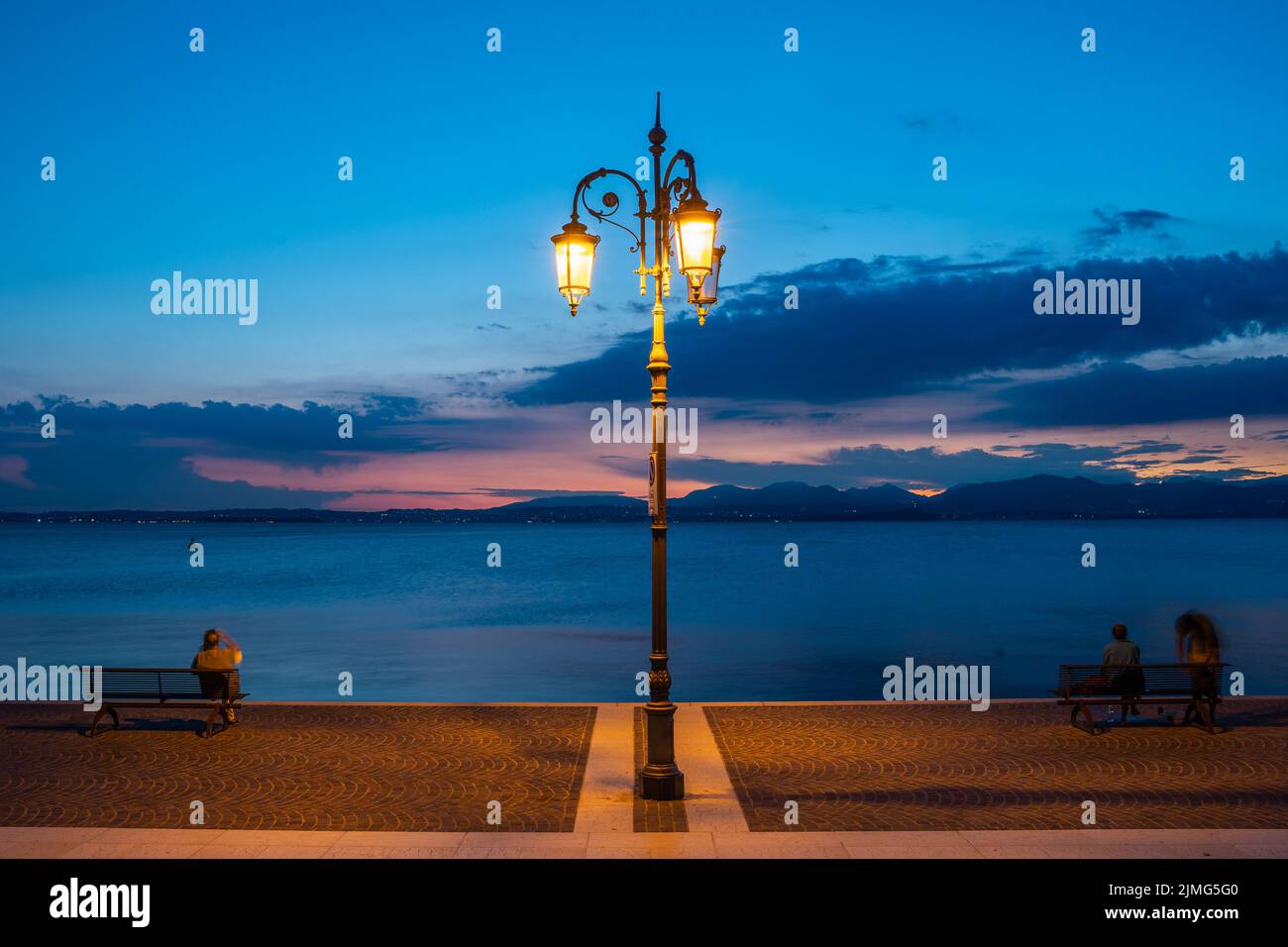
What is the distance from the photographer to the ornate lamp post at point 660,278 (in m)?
10.3

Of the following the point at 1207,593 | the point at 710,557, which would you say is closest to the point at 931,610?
the point at 1207,593

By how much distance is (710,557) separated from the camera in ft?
350

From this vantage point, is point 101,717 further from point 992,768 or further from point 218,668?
point 992,768

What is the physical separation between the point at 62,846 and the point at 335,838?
2.32 meters

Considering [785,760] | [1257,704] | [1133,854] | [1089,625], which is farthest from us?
[1089,625]

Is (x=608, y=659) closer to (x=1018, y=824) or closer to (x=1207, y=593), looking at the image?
(x=1018, y=824)

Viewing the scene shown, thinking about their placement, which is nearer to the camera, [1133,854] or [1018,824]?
[1133,854]

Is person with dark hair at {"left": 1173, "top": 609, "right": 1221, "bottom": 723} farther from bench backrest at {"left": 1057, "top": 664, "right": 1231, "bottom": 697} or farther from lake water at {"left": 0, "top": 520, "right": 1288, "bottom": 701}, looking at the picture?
lake water at {"left": 0, "top": 520, "right": 1288, "bottom": 701}

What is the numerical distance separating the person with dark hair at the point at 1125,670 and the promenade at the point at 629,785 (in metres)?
0.54

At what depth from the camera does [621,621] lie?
4741cm

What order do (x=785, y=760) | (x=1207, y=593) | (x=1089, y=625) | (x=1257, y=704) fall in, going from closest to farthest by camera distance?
(x=785, y=760) < (x=1257, y=704) < (x=1089, y=625) < (x=1207, y=593)

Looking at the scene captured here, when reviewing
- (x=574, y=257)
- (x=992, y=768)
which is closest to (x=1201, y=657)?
(x=992, y=768)

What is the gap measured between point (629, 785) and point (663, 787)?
2.31ft

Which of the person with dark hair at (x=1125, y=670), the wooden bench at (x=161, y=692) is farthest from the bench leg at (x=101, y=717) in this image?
the person with dark hair at (x=1125, y=670)
